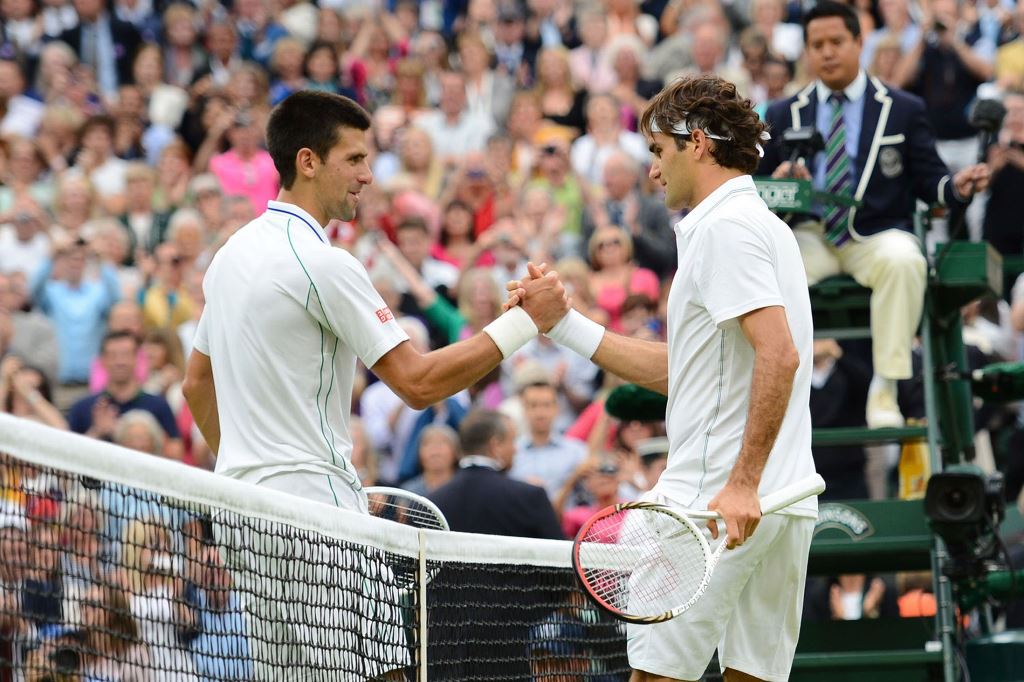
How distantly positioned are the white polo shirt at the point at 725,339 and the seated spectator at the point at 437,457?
5.39 meters

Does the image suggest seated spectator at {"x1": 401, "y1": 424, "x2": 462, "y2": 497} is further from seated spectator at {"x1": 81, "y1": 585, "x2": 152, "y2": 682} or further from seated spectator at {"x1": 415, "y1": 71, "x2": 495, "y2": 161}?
seated spectator at {"x1": 415, "y1": 71, "x2": 495, "y2": 161}

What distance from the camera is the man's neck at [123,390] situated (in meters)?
12.0

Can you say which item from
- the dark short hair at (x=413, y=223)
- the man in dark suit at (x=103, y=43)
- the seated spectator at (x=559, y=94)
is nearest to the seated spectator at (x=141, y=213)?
the dark short hair at (x=413, y=223)

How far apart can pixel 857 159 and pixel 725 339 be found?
133 inches

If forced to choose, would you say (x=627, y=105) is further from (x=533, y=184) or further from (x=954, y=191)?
(x=954, y=191)

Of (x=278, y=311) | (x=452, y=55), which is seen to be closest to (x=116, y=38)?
(x=452, y=55)

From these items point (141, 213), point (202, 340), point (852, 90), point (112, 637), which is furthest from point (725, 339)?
point (141, 213)

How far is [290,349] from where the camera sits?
544cm

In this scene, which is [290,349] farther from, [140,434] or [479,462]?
[140,434]

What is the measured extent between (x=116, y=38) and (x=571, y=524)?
9364 millimetres

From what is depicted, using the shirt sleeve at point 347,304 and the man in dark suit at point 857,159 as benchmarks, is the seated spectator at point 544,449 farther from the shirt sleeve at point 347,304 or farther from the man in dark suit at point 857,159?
Result: the shirt sleeve at point 347,304

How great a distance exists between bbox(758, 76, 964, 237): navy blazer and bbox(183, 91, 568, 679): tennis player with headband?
3181 mm

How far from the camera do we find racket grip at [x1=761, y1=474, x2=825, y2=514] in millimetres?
4969

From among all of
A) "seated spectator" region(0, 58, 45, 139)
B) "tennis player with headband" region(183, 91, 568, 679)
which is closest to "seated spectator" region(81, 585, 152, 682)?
"tennis player with headband" region(183, 91, 568, 679)
